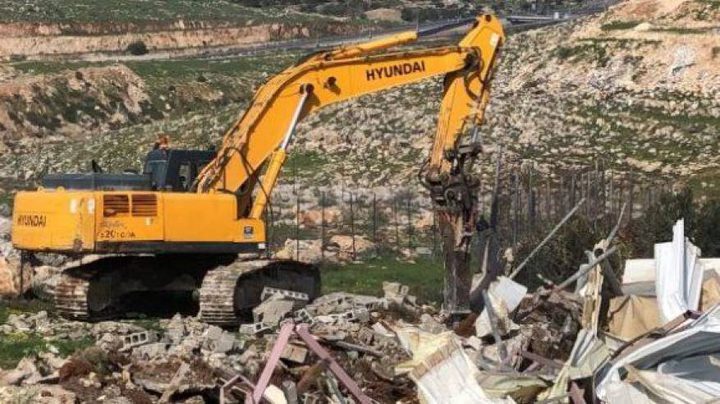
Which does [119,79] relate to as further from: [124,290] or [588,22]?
[124,290]

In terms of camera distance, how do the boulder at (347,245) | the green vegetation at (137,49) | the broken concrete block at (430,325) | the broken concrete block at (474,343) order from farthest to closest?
the green vegetation at (137,49) < the boulder at (347,245) < the broken concrete block at (430,325) < the broken concrete block at (474,343)

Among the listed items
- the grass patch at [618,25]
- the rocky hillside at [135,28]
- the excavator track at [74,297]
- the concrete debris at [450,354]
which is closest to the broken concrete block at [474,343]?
the concrete debris at [450,354]

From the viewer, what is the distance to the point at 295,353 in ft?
42.1

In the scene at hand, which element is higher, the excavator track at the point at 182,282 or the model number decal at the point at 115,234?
the model number decal at the point at 115,234

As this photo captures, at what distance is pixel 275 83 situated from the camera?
18.6m

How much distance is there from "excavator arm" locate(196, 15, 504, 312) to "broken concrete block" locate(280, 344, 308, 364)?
5.13m

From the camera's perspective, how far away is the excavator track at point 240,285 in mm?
17219

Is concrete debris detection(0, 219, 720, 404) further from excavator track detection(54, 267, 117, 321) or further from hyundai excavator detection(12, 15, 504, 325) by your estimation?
hyundai excavator detection(12, 15, 504, 325)

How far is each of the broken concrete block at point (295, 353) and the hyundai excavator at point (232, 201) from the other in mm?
4184

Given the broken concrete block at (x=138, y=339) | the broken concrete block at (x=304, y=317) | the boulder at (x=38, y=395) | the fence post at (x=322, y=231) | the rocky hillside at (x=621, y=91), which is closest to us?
the boulder at (x=38, y=395)

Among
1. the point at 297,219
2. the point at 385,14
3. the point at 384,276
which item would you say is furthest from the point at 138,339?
the point at 385,14

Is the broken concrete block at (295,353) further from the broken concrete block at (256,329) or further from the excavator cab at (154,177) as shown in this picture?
Answer: the excavator cab at (154,177)

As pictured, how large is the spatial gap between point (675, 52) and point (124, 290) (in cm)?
3361

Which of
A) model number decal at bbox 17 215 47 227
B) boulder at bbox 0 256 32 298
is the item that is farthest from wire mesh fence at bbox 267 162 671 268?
model number decal at bbox 17 215 47 227
